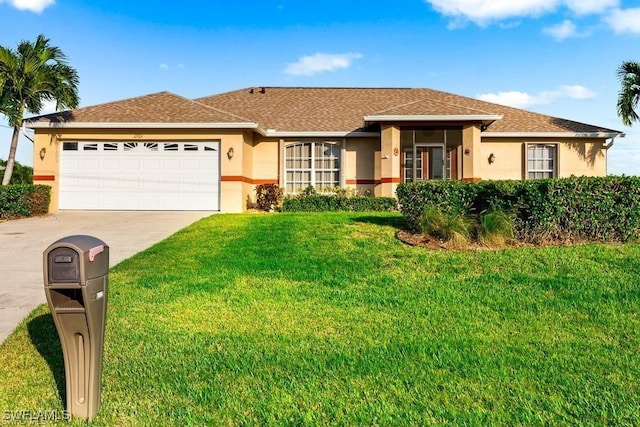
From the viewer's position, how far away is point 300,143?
1852 centimetres

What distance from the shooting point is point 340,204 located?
16.0 meters

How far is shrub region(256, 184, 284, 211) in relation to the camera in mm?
16922

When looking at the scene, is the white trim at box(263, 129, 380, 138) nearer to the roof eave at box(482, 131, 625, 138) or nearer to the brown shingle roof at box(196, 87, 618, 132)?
the brown shingle roof at box(196, 87, 618, 132)

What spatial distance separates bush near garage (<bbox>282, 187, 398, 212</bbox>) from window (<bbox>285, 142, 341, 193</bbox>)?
2211mm

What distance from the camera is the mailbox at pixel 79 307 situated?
2826 mm

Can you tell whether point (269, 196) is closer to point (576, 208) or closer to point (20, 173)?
point (576, 208)

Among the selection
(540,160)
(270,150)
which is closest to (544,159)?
(540,160)

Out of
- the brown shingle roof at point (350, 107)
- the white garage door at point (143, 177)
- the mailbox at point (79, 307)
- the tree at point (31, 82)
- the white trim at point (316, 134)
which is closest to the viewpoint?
the mailbox at point (79, 307)

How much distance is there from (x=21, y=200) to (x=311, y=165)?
1031cm

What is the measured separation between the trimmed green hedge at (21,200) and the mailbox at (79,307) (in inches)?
561

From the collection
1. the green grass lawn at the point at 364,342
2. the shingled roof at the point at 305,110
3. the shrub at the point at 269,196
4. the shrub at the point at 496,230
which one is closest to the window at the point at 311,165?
the shingled roof at the point at 305,110

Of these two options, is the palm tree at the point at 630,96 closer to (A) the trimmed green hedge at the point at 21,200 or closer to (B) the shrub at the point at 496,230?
(B) the shrub at the point at 496,230

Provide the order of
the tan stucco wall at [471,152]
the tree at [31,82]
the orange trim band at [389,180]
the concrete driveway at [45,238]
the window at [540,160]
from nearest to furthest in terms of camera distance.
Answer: the concrete driveway at [45,238], the tree at [31,82], the tan stucco wall at [471,152], the orange trim band at [389,180], the window at [540,160]

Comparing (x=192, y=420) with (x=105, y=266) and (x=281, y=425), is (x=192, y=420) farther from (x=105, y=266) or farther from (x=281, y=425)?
(x=105, y=266)
